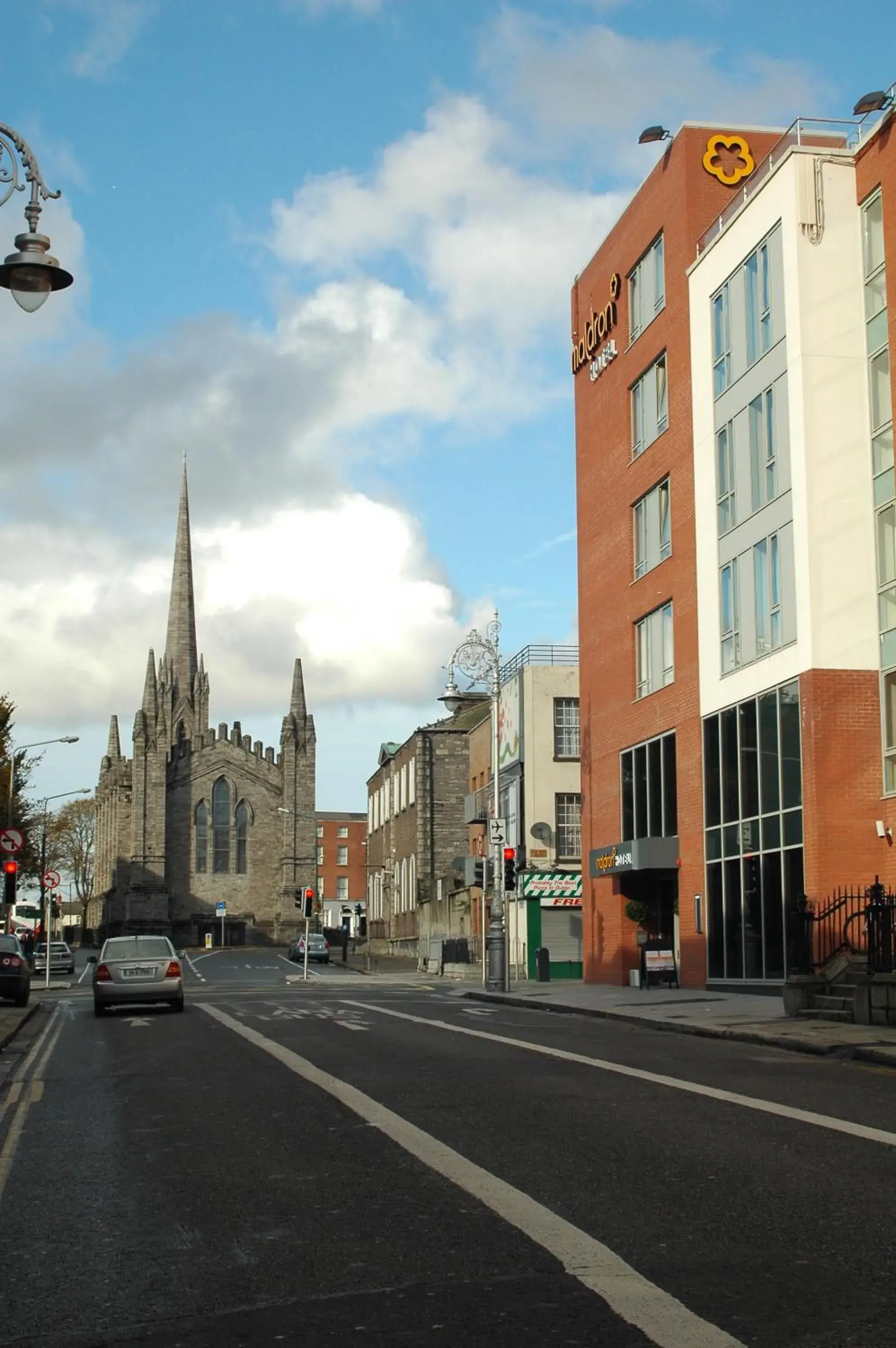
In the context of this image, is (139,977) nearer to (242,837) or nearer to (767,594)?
(767,594)

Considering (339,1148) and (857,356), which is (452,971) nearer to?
(857,356)

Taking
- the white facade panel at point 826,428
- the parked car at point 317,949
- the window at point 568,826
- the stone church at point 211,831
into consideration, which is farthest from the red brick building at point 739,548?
the stone church at point 211,831

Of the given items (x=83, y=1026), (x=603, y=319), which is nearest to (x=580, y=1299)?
(x=83, y=1026)

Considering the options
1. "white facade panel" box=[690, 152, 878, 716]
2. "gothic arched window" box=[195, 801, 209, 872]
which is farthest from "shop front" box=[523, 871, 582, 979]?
"gothic arched window" box=[195, 801, 209, 872]

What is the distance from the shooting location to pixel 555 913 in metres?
50.1

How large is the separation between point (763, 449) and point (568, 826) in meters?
22.4

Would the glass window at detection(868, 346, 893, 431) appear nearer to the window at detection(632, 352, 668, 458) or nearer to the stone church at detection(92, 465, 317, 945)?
the window at detection(632, 352, 668, 458)

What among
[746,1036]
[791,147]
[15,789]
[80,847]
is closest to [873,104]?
[791,147]

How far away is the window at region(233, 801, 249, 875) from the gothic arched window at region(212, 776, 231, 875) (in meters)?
0.58

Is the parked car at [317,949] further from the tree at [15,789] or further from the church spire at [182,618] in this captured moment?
the church spire at [182,618]

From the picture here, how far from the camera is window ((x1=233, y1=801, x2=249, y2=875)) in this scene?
11512 cm

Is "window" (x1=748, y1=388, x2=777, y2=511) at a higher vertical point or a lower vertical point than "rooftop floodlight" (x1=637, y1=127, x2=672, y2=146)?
lower

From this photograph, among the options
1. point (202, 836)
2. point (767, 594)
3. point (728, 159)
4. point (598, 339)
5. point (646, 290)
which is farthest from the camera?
point (202, 836)

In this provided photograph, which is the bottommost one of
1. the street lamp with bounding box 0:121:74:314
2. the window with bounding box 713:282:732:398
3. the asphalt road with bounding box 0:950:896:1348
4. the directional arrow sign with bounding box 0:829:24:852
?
the asphalt road with bounding box 0:950:896:1348
